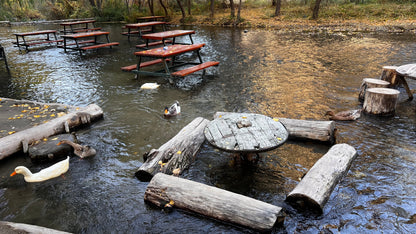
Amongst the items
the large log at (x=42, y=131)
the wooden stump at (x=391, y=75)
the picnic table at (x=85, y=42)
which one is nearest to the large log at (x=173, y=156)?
the large log at (x=42, y=131)

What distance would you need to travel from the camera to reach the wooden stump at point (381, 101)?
5.41 metres

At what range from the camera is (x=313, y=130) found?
179 inches

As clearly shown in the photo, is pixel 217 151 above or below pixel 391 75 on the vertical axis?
below

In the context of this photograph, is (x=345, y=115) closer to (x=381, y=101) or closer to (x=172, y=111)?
(x=381, y=101)

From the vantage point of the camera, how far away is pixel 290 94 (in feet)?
22.5

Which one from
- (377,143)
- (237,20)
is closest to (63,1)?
(237,20)

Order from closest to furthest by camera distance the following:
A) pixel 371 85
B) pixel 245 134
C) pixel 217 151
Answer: pixel 245 134 < pixel 217 151 < pixel 371 85

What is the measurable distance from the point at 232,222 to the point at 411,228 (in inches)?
75.3

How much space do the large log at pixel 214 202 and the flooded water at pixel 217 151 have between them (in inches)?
5.7

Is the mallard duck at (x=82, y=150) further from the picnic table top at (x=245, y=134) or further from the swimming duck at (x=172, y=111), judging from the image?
the picnic table top at (x=245, y=134)

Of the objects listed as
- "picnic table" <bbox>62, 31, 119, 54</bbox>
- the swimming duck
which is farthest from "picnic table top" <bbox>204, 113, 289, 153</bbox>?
"picnic table" <bbox>62, 31, 119, 54</bbox>

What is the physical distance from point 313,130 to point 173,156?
2.39 metres

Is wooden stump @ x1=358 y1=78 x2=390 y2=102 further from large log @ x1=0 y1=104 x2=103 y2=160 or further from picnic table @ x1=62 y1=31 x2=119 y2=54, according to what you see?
picnic table @ x1=62 y1=31 x2=119 y2=54

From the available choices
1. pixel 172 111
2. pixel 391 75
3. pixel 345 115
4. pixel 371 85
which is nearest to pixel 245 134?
pixel 172 111
